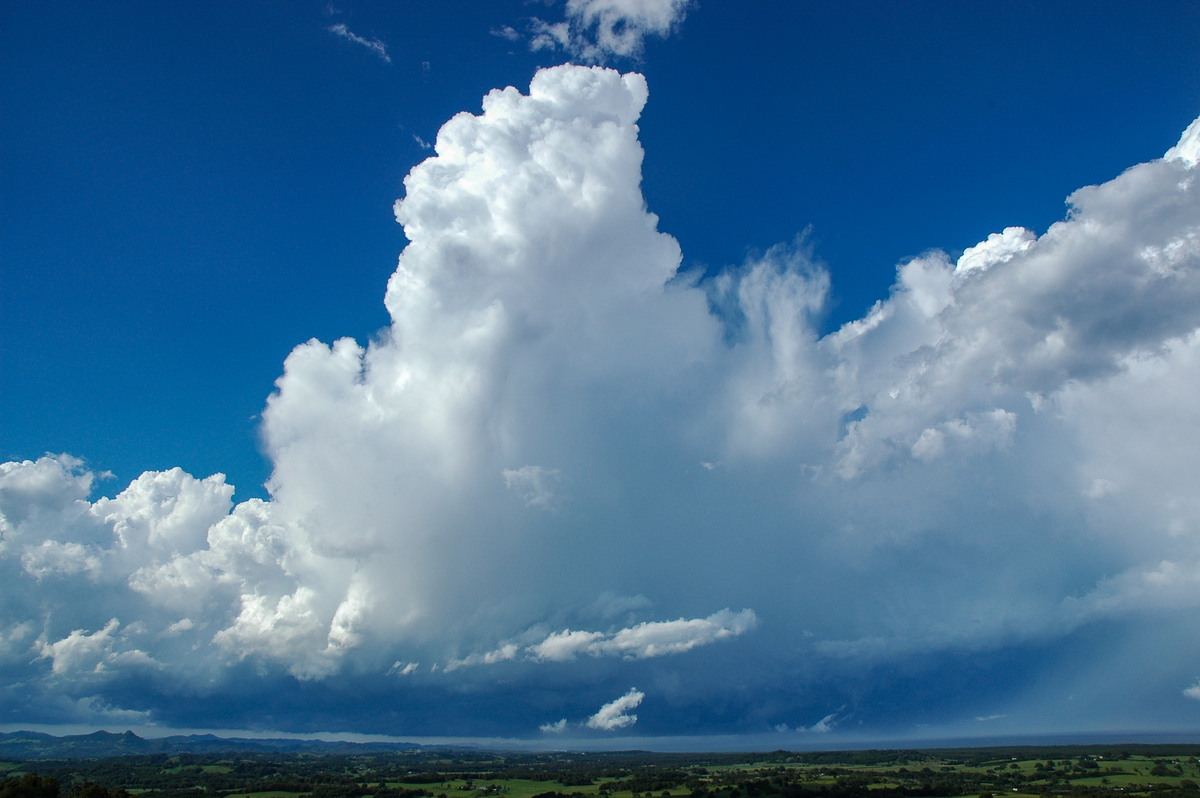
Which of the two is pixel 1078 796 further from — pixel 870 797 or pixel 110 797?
pixel 110 797

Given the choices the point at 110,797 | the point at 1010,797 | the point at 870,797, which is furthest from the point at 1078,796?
the point at 110,797

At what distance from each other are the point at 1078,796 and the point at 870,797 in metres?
57.2

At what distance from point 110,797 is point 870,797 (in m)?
195

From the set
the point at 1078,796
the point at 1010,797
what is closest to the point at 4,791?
the point at 1010,797

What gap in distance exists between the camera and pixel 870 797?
199 meters

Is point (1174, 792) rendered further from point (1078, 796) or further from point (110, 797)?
point (110, 797)

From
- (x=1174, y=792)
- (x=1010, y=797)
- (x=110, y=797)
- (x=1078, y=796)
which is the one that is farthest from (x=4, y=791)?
(x=1174, y=792)

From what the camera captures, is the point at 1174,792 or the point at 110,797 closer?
the point at 110,797

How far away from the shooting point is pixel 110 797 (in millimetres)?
145625

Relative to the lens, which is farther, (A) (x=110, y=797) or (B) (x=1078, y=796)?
(B) (x=1078, y=796)

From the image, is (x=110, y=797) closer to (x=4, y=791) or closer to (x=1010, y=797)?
(x=4, y=791)

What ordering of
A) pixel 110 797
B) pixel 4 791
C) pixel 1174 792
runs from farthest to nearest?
pixel 1174 792 → pixel 110 797 → pixel 4 791

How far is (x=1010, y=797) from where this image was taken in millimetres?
194875

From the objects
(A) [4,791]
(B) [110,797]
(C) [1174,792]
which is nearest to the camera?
(A) [4,791]
